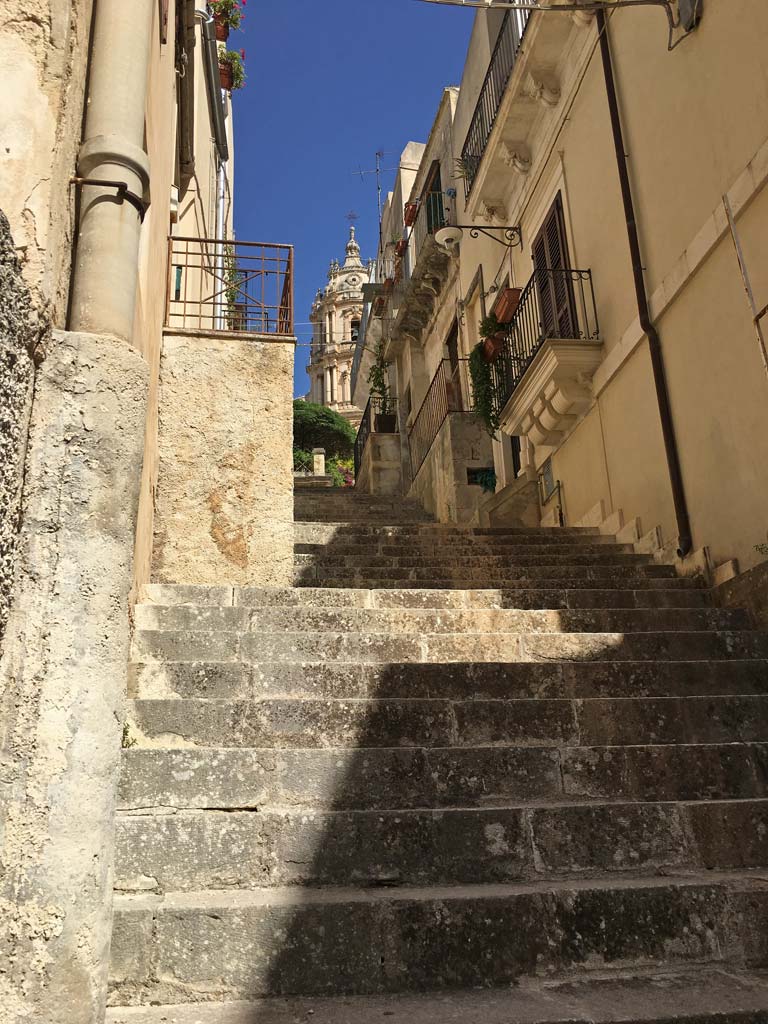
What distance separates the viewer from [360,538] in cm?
805

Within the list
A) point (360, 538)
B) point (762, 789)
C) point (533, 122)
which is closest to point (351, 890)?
point (762, 789)

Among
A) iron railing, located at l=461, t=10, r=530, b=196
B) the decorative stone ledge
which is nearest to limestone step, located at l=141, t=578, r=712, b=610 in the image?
the decorative stone ledge

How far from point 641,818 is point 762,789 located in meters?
0.74

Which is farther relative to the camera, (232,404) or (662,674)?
(232,404)

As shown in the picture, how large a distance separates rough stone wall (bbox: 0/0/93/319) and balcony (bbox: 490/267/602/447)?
698 centimetres

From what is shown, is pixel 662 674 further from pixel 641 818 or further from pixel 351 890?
pixel 351 890

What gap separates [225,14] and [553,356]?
9.02 metres

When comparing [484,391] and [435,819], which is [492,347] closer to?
[484,391]

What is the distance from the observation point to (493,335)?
11.3 m

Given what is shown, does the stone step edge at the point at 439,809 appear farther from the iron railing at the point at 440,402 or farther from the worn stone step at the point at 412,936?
the iron railing at the point at 440,402

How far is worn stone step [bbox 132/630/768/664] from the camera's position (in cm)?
429

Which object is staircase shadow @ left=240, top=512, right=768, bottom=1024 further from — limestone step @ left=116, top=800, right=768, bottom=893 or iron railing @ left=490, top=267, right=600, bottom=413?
iron railing @ left=490, top=267, right=600, bottom=413

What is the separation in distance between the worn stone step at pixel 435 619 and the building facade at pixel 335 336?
4972 centimetres

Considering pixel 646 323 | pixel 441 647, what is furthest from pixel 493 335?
pixel 441 647
